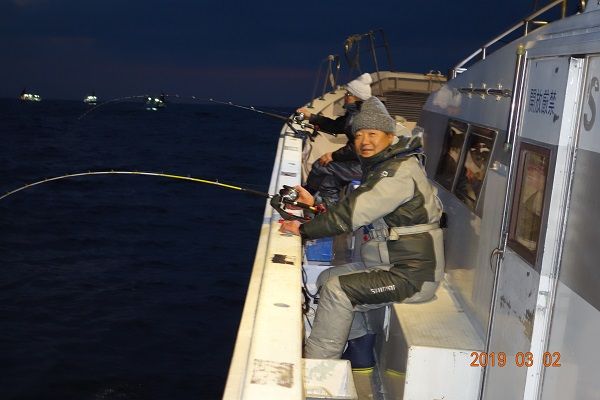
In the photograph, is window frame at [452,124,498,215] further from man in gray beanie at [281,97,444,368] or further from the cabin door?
the cabin door

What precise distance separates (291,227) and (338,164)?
9.82ft

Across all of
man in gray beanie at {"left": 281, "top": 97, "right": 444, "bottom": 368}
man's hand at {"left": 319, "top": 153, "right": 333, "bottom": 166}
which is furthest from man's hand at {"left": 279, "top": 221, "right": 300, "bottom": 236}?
man's hand at {"left": 319, "top": 153, "right": 333, "bottom": 166}

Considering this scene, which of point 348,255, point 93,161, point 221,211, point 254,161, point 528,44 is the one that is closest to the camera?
point 528,44

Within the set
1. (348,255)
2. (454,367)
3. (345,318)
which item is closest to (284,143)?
(348,255)

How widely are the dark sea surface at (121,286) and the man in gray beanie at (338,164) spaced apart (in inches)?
51.3

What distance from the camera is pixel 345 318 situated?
4133 mm

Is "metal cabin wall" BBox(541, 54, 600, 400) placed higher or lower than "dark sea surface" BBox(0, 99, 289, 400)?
higher

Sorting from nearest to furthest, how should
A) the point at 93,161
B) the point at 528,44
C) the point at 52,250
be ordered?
1. the point at 528,44
2. the point at 52,250
3. the point at 93,161

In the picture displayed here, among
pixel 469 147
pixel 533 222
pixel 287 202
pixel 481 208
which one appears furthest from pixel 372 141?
pixel 533 222

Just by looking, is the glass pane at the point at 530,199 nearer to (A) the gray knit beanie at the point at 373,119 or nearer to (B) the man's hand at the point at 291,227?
(A) the gray knit beanie at the point at 373,119

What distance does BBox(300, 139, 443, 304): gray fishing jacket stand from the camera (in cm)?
385

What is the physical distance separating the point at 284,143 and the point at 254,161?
3262 cm

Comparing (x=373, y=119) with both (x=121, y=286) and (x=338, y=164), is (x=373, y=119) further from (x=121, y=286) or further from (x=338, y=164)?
(x=121, y=286)

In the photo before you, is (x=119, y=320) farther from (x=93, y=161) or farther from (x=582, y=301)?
(x=93, y=161)
